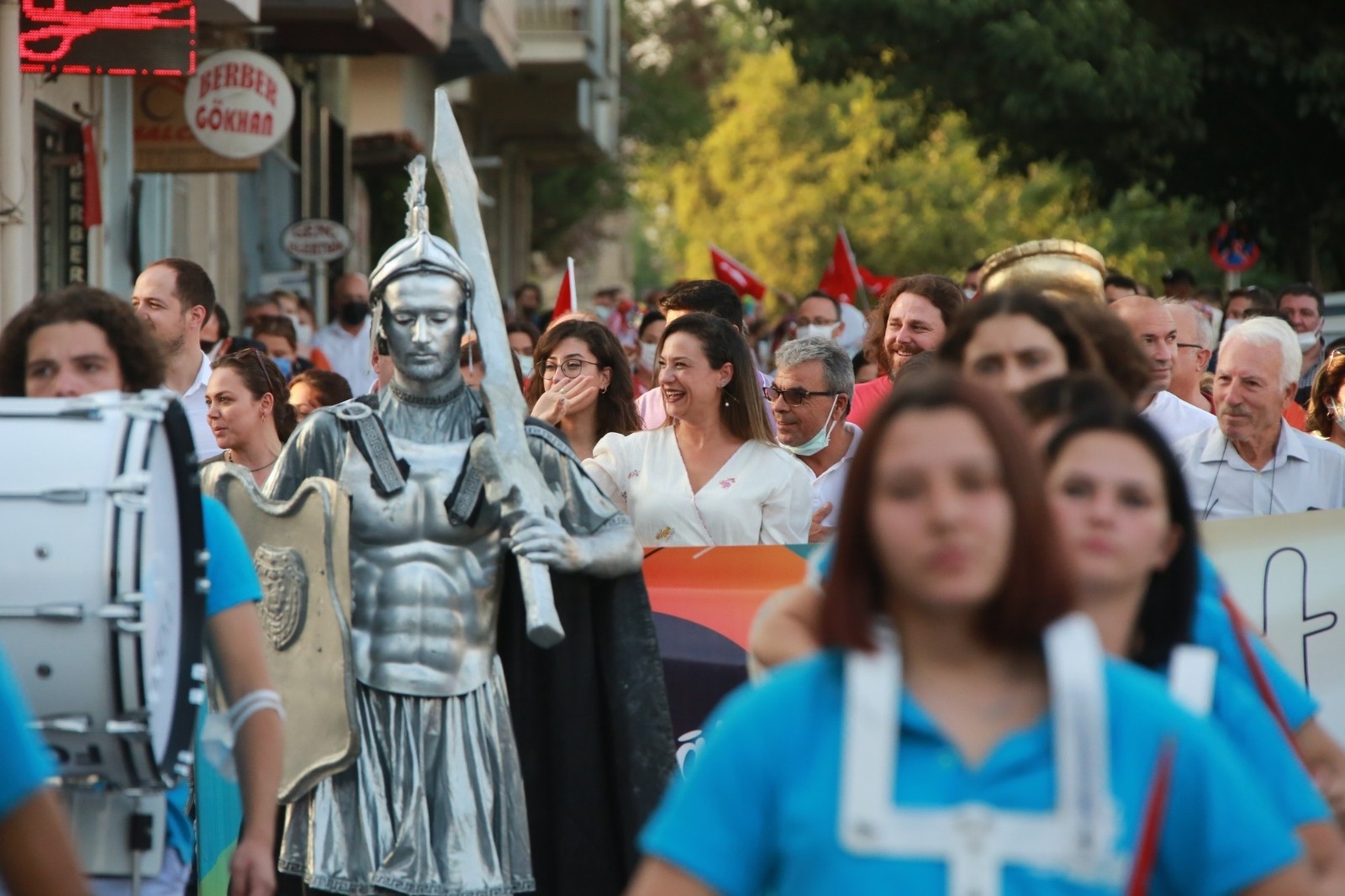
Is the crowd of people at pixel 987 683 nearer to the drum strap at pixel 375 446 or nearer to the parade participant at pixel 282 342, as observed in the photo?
the drum strap at pixel 375 446

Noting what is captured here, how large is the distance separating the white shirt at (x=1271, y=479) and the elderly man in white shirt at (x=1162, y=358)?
0.89 feet

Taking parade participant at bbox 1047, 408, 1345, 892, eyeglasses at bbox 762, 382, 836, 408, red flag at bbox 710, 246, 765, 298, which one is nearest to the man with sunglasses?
eyeglasses at bbox 762, 382, 836, 408

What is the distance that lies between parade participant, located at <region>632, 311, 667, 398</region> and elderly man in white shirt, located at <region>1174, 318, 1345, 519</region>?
5.14 metres

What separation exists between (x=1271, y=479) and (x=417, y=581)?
2.99m

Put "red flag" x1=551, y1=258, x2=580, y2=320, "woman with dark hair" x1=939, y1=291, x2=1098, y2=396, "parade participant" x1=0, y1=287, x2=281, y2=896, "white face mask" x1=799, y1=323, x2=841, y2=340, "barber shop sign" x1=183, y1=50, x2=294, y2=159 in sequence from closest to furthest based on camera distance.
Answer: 1. "woman with dark hair" x1=939, y1=291, x2=1098, y2=396
2. "parade participant" x1=0, y1=287, x2=281, y2=896
3. "red flag" x1=551, y1=258, x2=580, y2=320
4. "white face mask" x1=799, y1=323, x2=841, y2=340
5. "barber shop sign" x1=183, y1=50, x2=294, y2=159

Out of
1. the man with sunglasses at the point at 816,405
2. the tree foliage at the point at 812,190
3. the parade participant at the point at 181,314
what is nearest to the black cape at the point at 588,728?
the man with sunglasses at the point at 816,405

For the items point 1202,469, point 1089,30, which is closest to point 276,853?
point 1202,469

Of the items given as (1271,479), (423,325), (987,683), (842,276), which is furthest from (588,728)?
(842,276)

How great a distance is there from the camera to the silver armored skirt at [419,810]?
5.48 metres

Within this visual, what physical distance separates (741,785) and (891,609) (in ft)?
0.91

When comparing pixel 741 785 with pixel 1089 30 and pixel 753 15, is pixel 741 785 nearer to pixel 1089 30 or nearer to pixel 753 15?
pixel 1089 30

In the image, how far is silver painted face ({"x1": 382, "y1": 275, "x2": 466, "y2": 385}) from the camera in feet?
18.2

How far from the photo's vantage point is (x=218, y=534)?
4.12 metres

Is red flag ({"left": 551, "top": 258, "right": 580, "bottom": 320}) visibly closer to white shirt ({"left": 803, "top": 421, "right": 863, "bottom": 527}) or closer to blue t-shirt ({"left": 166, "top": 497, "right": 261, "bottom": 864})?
white shirt ({"left": 803, "top": 421, "right": 863, "bottom": 527})
